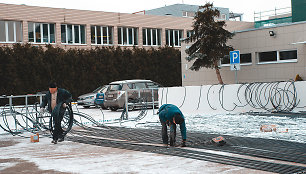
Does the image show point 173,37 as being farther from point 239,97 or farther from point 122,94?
point 239,97

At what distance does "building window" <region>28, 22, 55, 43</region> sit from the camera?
3738cm

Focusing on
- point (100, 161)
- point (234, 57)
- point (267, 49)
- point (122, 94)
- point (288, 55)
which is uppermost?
point (267, 49)

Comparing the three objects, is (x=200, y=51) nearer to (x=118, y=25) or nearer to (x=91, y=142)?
(x=118, y=25)

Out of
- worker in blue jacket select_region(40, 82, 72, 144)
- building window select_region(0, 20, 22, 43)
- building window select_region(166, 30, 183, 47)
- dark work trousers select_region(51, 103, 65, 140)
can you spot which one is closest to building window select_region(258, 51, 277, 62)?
worker in blue jacket select_region(40, 82, 72, 144)

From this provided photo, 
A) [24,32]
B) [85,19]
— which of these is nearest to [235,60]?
[24,32]

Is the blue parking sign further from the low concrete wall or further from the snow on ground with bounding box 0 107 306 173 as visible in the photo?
the snow on ground with bounding box 0 107 306 173

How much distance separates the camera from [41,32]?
37844 mm

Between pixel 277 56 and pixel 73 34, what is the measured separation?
1971 cm

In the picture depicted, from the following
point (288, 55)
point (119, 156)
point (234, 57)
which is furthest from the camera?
point (288, 55)

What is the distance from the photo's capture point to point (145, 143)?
1093 centimetres

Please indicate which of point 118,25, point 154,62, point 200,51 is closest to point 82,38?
point 118,25

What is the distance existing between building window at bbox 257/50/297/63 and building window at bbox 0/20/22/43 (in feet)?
64.1

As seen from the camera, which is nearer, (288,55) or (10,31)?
(288,55)

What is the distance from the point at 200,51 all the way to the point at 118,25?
1518 cm
